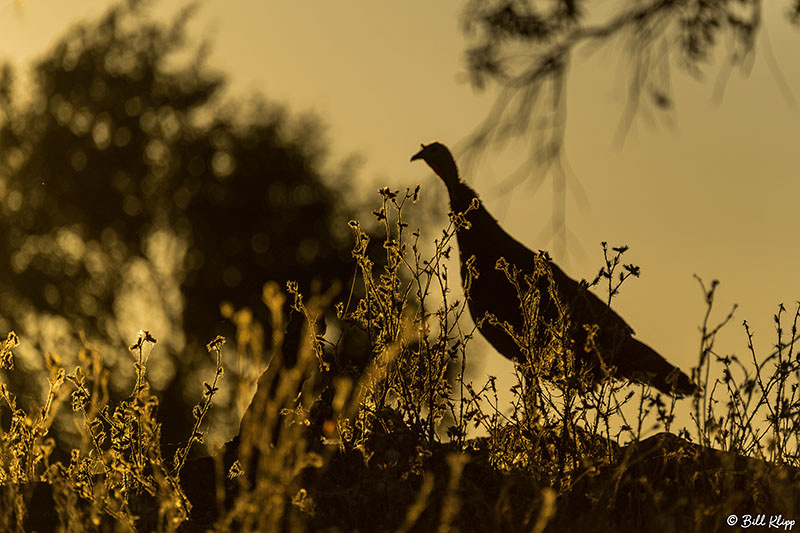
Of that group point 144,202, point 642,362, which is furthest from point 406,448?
point 144,202

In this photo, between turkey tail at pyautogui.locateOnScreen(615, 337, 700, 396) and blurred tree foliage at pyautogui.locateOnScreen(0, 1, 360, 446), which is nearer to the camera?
turkey tail at pyautogui.locateOnScreen(615, 337, 700, 396)

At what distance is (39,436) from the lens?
485 cm

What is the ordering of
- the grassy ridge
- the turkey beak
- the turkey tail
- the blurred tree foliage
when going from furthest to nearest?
1. the blurred tree foliage
2. the turkey beak
3. the turkey tail
4. the grassy ridge

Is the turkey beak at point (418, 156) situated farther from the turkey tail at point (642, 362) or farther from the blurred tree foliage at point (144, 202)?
the blurred tree foliage at point (144, 202)

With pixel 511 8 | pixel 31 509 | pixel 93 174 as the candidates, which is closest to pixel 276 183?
pixel 93 174

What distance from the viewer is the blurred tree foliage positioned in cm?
1747

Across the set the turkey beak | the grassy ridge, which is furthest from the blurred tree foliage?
the grassy ridge

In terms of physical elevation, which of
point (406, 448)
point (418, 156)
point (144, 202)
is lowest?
point (406, 448)

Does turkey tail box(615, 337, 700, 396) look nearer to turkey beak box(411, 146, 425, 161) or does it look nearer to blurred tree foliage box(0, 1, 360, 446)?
turkey beak box(411, 146, 425, 161)

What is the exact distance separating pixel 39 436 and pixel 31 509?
137 centimetres

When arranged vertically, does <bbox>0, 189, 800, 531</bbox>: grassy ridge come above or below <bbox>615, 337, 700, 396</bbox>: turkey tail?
below

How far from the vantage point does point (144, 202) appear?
17828 mm

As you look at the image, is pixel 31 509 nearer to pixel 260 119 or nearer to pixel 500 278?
pixel 500 278

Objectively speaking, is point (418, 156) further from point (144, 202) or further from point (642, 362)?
point (144, 202)
